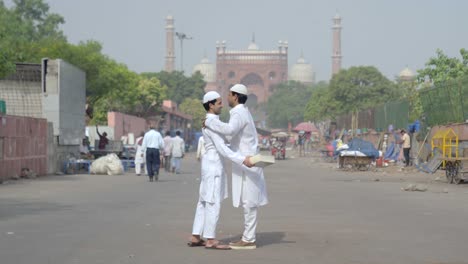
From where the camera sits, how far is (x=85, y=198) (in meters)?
15.7

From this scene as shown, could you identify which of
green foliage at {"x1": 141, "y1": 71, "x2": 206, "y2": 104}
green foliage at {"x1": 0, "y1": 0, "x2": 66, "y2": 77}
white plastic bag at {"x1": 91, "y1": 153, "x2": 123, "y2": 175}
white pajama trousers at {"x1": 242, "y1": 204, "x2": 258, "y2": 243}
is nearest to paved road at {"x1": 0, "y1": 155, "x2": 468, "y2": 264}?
white pajama trousers at {"x1": 242, "y1": 204, "x2": 258, "y2": 243}

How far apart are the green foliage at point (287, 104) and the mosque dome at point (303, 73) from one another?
32.2 meters

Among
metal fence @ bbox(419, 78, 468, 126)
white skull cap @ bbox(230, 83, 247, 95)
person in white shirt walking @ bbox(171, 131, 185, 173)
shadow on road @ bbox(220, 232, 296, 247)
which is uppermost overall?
metal fence @ bbox(419, 78, 468, 126)

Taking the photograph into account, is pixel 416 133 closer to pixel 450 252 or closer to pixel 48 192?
pixel 48 192

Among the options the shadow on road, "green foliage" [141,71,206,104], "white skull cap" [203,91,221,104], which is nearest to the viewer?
"white skull cap" [203,91,221,104]

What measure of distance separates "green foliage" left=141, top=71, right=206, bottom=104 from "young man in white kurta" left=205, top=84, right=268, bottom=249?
104326 millimetres

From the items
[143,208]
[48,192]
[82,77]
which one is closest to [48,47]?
[82,77]

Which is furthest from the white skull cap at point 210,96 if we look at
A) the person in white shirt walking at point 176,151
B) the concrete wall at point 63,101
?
the person in white shirt walking at point 176,151

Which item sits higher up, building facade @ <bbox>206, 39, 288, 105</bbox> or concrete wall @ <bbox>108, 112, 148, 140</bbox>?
building facade @ <bbox>206, 39, 288, 105</bbox>

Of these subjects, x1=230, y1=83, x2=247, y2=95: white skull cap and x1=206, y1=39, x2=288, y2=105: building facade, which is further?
x1=206, y1=39, x2=288, y2=105: building facade

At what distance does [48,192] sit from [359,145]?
55.7 feet

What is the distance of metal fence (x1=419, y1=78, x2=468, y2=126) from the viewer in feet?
77.9

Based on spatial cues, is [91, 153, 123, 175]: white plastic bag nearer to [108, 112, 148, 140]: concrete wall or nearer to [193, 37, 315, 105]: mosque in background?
[108, 112, 148, 140]: concrete wall

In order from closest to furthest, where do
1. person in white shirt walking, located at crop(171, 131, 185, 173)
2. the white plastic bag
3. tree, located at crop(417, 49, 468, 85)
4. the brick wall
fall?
the brick wall, the white plastic bag, person in white shirt walking, located at crop(171, 131, 185, 173), tree, located at crop(417, 49, 468, 85)
